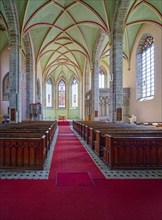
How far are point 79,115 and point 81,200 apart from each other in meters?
33.4

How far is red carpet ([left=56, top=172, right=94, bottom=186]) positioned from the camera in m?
4.82

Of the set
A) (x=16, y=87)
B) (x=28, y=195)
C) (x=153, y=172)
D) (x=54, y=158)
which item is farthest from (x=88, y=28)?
(x=28, y=195)

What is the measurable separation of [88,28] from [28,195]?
1926 cm

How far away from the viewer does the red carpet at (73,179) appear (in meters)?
4.82

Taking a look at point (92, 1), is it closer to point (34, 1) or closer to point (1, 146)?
point (34, 1)

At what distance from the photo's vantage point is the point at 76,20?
63.3 feet

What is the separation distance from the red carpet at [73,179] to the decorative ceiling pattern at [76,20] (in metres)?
12.8

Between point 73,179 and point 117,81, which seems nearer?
point 73,179

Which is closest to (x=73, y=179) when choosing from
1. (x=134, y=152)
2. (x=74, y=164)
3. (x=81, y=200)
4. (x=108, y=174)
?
(x=108, y=174)

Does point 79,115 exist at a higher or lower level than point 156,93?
lower

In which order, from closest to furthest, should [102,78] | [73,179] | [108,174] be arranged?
[73,179] < [108,174] < [102,78]

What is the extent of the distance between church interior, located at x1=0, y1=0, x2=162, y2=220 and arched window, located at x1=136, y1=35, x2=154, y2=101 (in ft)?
0.30

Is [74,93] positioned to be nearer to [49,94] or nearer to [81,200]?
[49,94]

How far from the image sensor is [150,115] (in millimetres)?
20078
